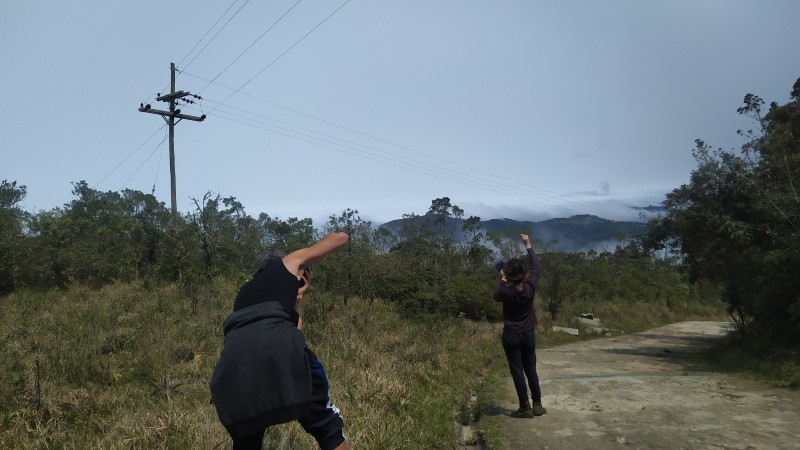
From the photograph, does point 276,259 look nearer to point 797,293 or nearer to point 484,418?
point 484,418

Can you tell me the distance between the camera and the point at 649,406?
19.2ft

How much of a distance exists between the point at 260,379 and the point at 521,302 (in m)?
3.78

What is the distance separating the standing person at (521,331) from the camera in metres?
5.43

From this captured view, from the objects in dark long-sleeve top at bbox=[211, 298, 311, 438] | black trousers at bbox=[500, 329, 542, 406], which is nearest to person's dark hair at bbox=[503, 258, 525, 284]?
black trousers at bbox=[500, 329, 542, 406]

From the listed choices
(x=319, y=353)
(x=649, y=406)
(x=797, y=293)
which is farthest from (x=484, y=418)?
(x=797, y=293)

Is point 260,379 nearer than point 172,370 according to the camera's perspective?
Yes

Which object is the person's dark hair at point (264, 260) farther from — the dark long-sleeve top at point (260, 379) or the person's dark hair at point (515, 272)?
the person's dark hair at point (515, 272)

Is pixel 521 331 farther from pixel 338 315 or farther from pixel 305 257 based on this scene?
pixel 338 315

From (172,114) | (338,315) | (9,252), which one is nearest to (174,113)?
(172,114)

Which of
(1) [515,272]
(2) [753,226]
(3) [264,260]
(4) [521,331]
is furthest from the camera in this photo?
(2) [753,226]

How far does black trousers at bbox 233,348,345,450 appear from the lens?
2.57m

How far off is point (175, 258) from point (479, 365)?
9.42 metres

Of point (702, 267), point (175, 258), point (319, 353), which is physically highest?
point (175, 258)

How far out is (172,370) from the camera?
678 cm
